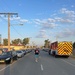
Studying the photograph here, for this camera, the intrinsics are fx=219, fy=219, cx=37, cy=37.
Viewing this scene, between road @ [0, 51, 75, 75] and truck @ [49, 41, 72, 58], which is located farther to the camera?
truck @ [49, 41, 72, 58]

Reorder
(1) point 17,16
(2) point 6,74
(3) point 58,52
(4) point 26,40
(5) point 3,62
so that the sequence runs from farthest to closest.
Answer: (4) point 26,40 → (1) point 17,16 → (3) point 58,52 → (5) point 3,62 → (2) point 6,74

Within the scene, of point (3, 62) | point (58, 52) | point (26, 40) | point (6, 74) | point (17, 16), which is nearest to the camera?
point (6, 74)

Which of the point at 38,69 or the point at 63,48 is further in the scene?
the point at 63,48

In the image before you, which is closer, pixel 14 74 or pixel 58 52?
pixel 14 74

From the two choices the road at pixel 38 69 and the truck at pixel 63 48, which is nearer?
the road at pixel 38 69

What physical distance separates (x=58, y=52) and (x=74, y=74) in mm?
25752

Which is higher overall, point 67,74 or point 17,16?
point 17,16

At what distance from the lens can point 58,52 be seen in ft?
131

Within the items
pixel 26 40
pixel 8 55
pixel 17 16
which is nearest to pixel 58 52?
pixel 17 16

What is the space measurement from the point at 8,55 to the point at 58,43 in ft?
52.7

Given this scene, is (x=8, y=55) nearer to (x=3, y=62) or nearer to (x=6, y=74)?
(x=3, y=62)

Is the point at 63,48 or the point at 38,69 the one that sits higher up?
the point at 63,48

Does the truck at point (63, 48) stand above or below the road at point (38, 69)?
above

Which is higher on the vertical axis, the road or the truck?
the truck
